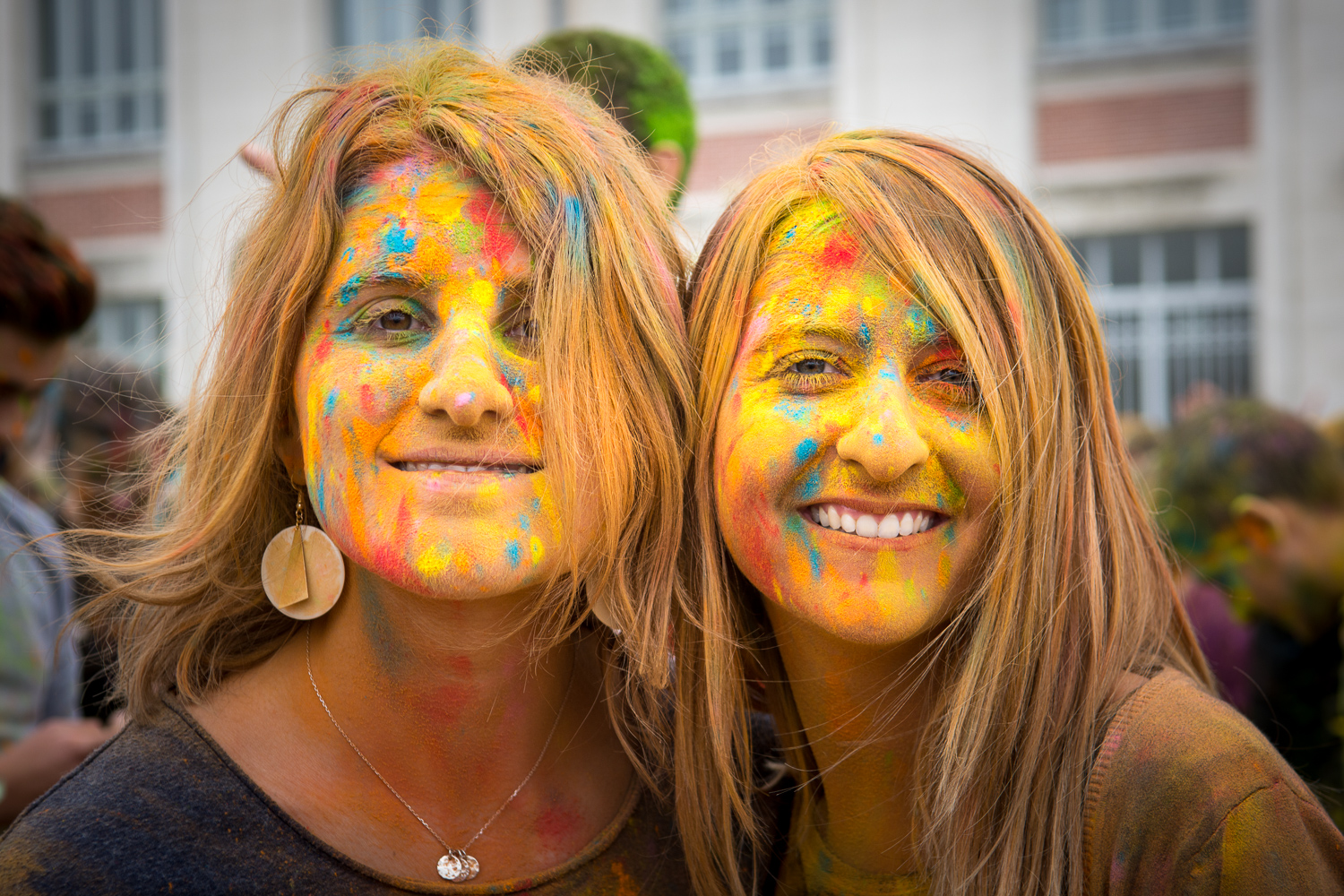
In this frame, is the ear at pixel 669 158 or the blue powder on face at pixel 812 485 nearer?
the blue powder on face at pixel 812 485

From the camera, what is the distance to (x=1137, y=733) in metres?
1.47

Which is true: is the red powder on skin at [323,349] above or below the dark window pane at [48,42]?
below

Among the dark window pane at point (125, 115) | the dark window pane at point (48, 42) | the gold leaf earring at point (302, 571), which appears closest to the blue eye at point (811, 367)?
the gold leaf earring at point (302, 571)

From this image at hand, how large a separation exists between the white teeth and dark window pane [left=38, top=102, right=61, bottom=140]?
12.9m

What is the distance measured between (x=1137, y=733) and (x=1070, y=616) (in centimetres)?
22

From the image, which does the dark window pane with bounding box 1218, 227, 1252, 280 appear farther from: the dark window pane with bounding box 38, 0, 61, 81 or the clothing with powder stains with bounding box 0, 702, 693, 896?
the dark window pane with bounding box 38, 0, 61, 81

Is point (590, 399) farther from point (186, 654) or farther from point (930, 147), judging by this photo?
point (186, 654)

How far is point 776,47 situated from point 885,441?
1018 cm

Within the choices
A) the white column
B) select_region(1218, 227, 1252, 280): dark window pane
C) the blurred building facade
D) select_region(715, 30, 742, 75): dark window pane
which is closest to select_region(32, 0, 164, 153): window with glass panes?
the blurred building facade

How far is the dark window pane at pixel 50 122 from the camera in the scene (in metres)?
11.7

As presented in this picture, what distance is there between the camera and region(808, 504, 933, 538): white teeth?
5.23 ft

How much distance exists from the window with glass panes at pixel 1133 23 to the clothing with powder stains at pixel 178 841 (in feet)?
33.2

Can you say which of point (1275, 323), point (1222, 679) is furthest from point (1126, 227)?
point (1222, 679)

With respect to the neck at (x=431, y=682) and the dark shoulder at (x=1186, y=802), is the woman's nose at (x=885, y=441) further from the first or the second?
the neck at (x=431, y=682)
